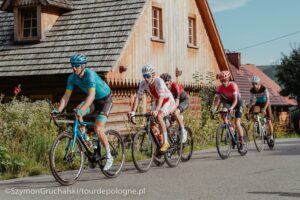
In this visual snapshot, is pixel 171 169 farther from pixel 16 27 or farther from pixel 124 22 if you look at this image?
pixel 16 27

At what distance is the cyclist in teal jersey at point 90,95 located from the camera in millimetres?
8984

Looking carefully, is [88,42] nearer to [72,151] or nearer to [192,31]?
[192,31]

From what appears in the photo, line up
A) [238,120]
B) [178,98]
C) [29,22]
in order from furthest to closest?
[29,22] < [238,120] < [178,98]

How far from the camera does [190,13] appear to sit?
24531 mm

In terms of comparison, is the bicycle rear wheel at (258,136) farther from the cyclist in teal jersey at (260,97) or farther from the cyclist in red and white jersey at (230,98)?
the cyclist in red and white jersey at (230,98)

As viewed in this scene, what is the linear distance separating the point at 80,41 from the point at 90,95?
10752mm

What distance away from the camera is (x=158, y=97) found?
10734 mm

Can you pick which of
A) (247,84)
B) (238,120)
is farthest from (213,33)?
(247,84)

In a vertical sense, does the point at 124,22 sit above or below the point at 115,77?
above

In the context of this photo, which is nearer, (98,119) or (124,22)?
(98,119)

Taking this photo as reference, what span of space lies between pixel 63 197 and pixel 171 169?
3.49 meters

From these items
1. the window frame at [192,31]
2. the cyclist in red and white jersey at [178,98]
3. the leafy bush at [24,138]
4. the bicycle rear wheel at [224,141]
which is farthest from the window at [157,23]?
the bicycle rear wheel at [224,141]

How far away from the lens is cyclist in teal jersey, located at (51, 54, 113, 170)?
898cm

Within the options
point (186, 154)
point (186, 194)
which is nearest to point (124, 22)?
point (186, 154)
